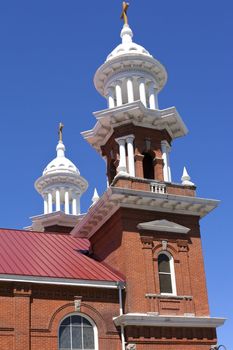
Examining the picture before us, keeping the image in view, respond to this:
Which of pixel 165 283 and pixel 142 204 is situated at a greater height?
pixel 142 204

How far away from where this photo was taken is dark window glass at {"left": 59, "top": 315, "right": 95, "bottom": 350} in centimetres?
2467

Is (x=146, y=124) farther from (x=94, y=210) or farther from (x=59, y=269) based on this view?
(x=59, y=269)

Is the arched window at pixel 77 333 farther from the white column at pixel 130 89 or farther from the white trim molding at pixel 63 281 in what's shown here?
the white column at pixel 130 89

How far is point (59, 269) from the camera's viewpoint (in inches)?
1035

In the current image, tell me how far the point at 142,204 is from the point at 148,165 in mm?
3618

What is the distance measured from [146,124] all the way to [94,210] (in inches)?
206

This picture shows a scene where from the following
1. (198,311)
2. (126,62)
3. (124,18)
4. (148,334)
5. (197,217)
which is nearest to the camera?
(148,334)

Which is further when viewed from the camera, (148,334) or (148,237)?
(148,237)

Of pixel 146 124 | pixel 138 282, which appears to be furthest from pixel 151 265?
pixel 146 124

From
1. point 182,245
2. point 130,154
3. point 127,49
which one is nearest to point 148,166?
point 130,154

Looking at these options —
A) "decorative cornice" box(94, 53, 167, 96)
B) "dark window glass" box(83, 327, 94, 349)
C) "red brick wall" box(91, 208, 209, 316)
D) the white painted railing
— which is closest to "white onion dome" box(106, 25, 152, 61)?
"decorative cornice" box(94, 53, 167, 96)

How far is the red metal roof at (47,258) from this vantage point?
25578 millimetres

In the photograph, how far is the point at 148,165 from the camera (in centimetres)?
3081

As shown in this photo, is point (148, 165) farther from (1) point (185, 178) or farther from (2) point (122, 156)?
(1) point (185, 178)
